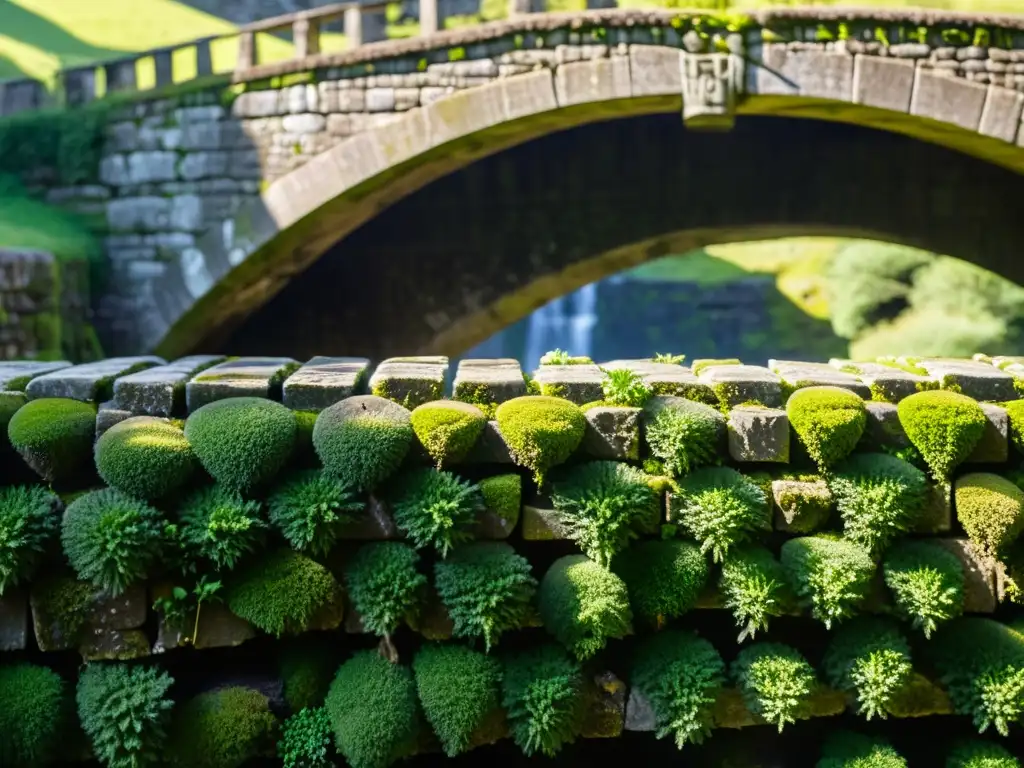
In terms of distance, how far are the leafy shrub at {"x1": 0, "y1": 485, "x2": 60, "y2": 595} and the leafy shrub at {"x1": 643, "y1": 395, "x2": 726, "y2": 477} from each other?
5.00 feet

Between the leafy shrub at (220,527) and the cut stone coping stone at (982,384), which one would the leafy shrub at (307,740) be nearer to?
the leafy shrub at (220,527)

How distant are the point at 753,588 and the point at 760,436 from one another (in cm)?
39

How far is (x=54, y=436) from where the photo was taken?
8.32 ft

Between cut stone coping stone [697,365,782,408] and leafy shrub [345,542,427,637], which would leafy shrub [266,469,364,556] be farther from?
cut stone coping stone [697,365,782,408]

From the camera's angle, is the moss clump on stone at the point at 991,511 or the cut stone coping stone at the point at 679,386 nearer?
the moss clump on stone at the point at 991,511

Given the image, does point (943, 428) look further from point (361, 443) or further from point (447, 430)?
point (361, 443)

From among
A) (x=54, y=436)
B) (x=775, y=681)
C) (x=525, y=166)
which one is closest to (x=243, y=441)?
(x=54, y=436)

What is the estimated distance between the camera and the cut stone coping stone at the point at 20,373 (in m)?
2.80

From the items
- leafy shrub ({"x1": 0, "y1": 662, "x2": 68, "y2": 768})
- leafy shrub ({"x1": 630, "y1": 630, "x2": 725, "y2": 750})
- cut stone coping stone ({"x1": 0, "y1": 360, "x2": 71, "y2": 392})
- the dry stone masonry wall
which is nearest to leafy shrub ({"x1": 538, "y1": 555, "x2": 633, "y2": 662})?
the dry stone masonry wall

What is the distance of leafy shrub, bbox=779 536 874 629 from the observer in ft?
8.39

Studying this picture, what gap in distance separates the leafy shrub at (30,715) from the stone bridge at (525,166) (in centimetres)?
650

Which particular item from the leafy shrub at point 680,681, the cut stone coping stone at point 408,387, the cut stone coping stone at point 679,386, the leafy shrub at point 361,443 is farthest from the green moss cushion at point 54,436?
the leafy shrub at point 680,681

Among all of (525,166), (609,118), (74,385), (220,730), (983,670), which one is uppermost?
(609,118)

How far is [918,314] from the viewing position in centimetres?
1504
